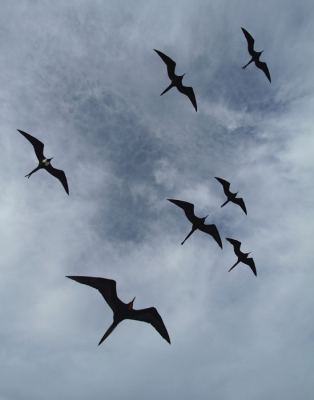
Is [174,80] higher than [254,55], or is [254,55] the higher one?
[254,55]

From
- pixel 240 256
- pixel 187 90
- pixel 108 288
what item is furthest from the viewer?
pixel 240 256

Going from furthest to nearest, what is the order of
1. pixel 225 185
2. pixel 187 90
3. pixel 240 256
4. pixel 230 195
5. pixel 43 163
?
pixel 240 256, pixel 230 195, pixel 225 185, pixel 187 90, pixel 43 163

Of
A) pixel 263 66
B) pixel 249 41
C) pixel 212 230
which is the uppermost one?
pixel 249 41

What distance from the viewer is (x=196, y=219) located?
25.7 m

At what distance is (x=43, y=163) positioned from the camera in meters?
25.7

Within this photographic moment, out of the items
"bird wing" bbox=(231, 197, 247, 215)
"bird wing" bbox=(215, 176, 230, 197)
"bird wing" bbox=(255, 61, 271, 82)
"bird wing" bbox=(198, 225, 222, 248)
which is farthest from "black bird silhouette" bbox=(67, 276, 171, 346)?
"bird wing" bbox=(255, 61, 271, 82)

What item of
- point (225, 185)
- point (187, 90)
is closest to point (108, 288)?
point (225, 185)

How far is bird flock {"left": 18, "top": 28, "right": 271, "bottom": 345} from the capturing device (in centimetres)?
1685

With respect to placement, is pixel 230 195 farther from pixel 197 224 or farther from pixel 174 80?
pixel 174 80

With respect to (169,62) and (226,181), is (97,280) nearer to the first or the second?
(226,181)

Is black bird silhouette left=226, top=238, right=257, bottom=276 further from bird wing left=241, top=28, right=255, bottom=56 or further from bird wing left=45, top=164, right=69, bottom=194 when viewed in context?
bird wing left=241, top=28, right=255, bottom=56

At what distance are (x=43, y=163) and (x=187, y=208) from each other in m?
13.3

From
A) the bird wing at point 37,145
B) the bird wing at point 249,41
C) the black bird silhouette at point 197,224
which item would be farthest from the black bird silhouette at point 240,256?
the bird wing at point 249,41

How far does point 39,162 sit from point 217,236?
17099mm
